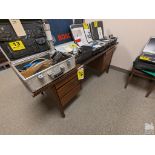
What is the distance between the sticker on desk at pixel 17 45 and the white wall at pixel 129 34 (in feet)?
4.82

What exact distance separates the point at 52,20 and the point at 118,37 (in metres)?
1.29

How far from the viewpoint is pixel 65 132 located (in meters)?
1.15

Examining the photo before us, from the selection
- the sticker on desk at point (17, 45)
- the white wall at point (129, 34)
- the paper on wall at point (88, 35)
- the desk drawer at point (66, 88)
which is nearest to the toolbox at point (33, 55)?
the sticker on desk at point (17, 45)

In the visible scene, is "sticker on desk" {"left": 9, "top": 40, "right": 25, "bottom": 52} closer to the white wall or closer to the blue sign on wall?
the blue sign on wall

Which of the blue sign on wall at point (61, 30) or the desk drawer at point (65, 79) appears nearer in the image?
the desk drawer at point (65, 79)

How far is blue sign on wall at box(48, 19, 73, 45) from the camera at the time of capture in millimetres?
1237

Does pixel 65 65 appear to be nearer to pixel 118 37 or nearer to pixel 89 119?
pixel 89 119

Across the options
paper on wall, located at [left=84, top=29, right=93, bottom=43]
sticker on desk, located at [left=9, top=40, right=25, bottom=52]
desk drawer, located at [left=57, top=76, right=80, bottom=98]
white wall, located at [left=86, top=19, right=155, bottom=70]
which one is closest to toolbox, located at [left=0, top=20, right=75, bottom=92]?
sticker on desk, located at [left=9, top=40, right=25, bottom=52]

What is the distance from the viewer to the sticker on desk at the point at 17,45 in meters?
0.87

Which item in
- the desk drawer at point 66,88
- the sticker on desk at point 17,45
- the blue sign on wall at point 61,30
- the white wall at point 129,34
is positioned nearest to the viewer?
the sticker on desk at point 17,45

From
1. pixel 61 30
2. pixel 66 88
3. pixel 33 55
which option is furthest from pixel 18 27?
pixel 66 88

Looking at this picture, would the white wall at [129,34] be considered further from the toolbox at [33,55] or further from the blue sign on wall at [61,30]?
the toolbox at [33,55]

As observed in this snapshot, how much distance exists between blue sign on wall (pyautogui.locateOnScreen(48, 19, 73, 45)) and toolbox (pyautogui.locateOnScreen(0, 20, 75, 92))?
26 centimetres
